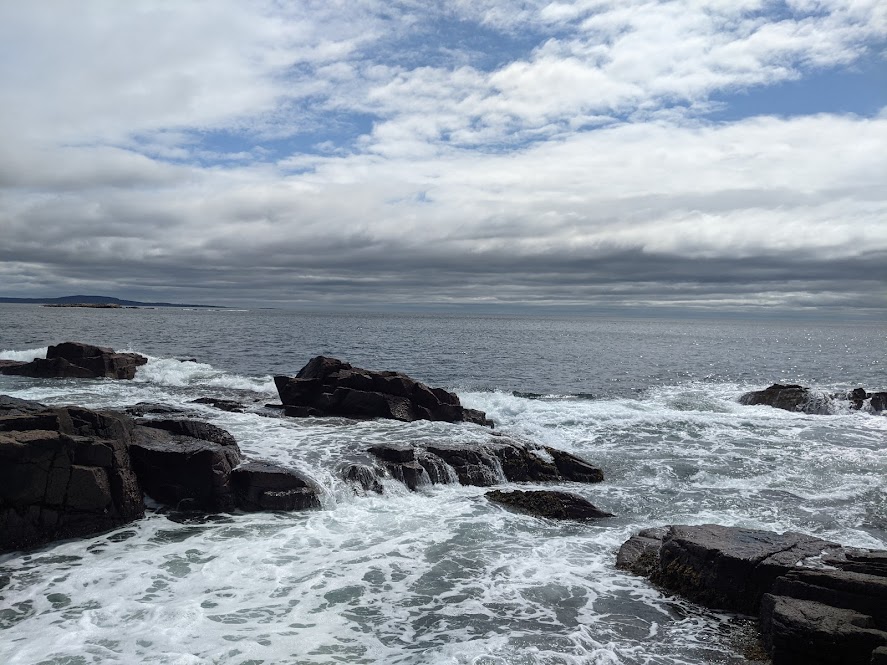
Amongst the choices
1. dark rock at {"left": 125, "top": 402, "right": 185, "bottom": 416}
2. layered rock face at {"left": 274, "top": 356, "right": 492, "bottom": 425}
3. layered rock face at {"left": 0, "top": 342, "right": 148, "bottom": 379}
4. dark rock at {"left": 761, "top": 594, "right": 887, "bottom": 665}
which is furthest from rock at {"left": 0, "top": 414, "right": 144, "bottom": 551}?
layered rock face at {"left": 0, "top": 342, "right": 148, "bottom": 379}

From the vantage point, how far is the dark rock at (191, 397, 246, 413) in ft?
90.2

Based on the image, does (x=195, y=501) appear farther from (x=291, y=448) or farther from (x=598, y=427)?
(x=598, y=427)

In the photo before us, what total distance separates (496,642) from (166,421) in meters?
13.1

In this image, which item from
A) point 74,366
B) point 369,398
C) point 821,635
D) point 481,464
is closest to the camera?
point 821,635

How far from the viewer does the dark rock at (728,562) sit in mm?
11125

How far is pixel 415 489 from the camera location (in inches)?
720

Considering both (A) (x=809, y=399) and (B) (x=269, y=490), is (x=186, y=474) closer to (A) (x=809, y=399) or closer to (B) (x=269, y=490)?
(B) (x=269, y=490)

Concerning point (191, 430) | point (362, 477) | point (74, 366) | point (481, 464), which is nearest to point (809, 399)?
point (481, 464)

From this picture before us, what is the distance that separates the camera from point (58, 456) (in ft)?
45.3

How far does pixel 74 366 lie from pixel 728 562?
37440 mm

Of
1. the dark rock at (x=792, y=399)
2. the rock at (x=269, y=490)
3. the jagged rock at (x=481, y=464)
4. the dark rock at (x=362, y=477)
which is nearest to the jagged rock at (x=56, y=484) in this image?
the rock at (x=269, y=490)

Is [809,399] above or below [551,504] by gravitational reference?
below

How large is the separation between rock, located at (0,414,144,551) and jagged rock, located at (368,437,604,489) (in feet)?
23.6

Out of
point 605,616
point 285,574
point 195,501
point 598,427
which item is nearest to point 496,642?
point 605,616
